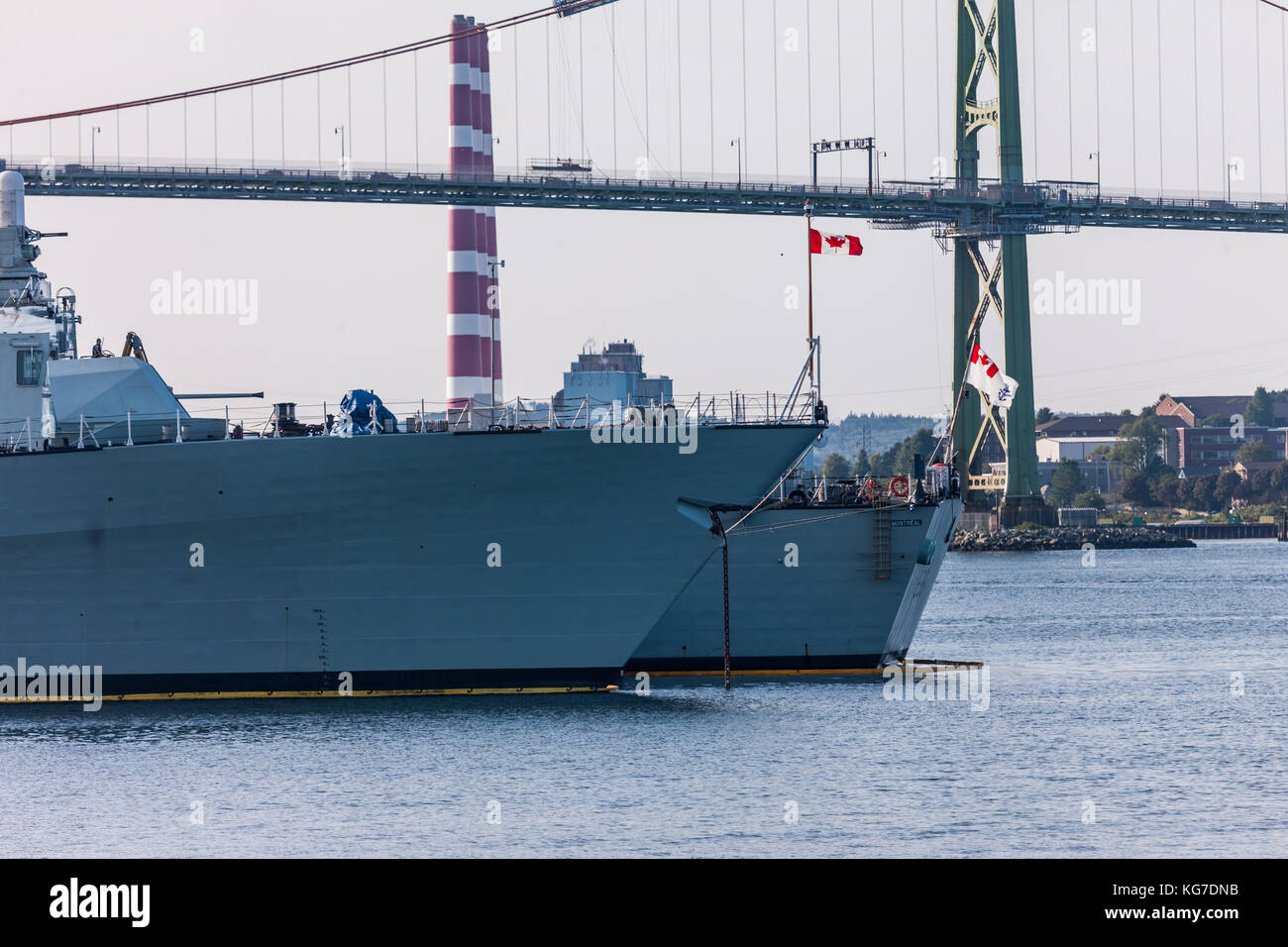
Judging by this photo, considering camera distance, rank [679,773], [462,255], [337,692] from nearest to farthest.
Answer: [679,773] → [337,692] → [462,255]

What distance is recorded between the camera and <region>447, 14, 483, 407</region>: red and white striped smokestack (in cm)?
6819

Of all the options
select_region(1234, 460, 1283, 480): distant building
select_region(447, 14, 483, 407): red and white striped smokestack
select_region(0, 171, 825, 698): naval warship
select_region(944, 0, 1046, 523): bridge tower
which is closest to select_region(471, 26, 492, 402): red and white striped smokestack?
select_region(447, 14, 483, 407): red and white striped smokestack

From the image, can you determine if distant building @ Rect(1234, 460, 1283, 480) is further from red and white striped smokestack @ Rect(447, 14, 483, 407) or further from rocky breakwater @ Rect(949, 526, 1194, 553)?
red and white striped smokestack @ Rect(447, 14, 483, 407)

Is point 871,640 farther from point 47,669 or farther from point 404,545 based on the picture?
point 47,669

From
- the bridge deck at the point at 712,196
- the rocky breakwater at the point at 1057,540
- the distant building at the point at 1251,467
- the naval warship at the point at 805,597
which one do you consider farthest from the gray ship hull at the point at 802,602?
the distant building at the point at 1251,467

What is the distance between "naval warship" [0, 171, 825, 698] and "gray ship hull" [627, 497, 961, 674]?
526 cm

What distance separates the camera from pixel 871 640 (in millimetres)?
31859

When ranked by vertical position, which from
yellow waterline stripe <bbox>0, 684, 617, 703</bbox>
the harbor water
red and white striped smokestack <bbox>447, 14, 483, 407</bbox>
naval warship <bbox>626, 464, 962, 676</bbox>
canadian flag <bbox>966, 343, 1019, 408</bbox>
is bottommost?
the harbor water

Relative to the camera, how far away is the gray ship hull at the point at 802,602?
103 ft

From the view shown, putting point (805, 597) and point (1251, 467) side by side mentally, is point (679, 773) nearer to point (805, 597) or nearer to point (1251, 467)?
point (805, 597)

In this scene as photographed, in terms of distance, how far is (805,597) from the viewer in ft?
104

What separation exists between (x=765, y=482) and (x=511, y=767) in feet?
23.9

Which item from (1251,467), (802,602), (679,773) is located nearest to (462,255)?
(802,602)

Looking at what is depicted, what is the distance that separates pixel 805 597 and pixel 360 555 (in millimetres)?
10184
